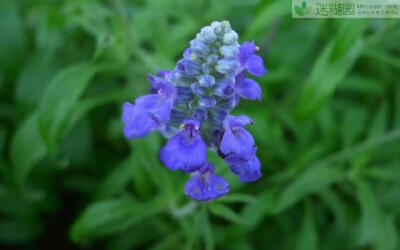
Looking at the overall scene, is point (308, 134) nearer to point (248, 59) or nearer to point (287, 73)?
point (287, 73)

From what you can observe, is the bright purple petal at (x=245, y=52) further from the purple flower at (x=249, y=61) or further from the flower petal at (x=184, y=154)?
the flower petal at (x=184, y=154)

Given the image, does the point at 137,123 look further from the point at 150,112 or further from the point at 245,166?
the point at 245,166

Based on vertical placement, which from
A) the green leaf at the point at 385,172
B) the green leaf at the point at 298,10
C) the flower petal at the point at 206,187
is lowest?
the flower petal at the point at 206,187

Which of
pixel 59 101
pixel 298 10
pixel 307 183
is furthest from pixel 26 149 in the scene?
pixel 298 10

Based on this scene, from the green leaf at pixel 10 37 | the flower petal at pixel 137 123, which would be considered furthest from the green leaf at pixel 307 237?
the green leaf at pixel 10 37

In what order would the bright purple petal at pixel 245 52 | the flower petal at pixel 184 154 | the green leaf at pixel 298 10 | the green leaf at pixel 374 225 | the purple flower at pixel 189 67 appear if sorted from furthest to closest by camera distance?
1. the green leaf at pixel 298 10
2. the green leaf at pixel 374 225
3. the bright purple petal at pixel 245 52
4. the purple flower at pixel 189 67
5. the flower petal at pixel 184 154

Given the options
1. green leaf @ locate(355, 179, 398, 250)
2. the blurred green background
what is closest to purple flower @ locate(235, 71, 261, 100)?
the blurred green background

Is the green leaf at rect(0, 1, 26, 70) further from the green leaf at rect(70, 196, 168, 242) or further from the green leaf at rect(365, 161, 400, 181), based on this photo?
the green leaf at rect(365, 161, 400, 181)
